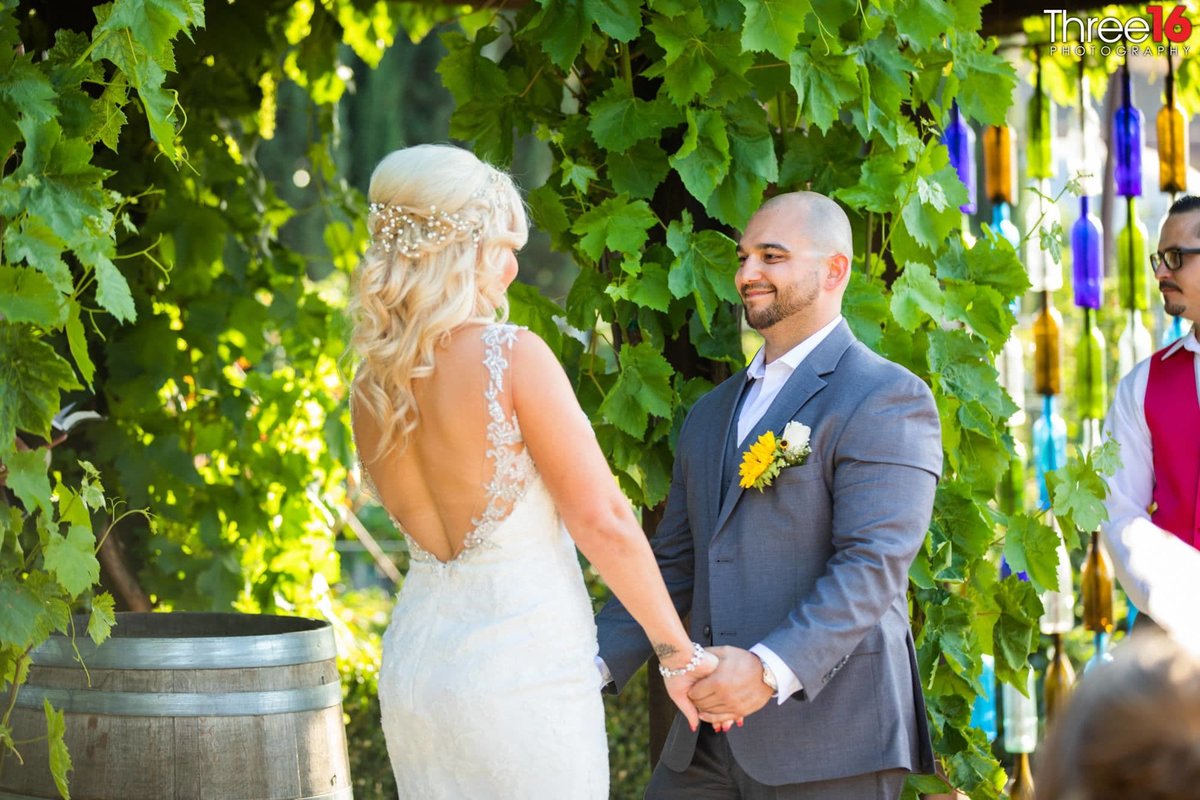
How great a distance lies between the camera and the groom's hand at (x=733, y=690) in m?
2.50

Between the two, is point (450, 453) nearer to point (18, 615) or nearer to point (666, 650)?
point (666, 650)

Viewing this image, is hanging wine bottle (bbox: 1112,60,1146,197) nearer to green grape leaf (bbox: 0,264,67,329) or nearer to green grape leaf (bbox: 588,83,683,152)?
green grape leaf (bbox: 588,83,683,152)

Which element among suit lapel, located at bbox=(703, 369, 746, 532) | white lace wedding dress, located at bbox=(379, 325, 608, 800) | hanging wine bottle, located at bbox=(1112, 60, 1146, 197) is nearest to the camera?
white lace wedding dress, located at bbox=(379, 325, 608, 800)

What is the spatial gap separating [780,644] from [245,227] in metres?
2.83

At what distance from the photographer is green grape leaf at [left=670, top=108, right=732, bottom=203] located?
2.99 meters

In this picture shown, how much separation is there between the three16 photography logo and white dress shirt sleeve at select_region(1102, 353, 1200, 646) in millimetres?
1450

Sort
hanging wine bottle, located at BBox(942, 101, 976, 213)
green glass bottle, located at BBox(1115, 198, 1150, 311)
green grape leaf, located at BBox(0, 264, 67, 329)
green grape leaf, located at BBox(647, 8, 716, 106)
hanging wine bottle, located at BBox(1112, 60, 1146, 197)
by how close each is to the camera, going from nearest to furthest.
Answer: green grape leaf, located at BBox(0, 264, 67, 329) < green grape leaf, located at BBox(647, 8, 716, 106) < hanging wine bottle, located at BBox(942, 101, 976, 213) < hanging wine bottle, located at BBox(1112, 60, 1146, 197) < green glass bottle, located at BBox(1115, 198, 1150, 311)

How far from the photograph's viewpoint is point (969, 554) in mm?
3152

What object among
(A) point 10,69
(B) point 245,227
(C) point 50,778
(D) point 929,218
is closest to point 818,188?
(D) point 929,218

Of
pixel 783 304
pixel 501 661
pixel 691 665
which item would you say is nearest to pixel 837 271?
pixel 783 304

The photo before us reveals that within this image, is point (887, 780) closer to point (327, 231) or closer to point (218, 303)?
point (218, 303)

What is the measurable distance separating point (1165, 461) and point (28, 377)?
2250 millimetres

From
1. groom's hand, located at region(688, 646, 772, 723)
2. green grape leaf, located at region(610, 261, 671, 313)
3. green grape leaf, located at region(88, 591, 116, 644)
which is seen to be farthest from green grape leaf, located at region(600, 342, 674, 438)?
green grape leaf, located at region(88, 591, 116, 644)

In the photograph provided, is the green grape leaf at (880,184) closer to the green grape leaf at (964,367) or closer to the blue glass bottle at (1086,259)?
the green grape leaf at (964,367)
